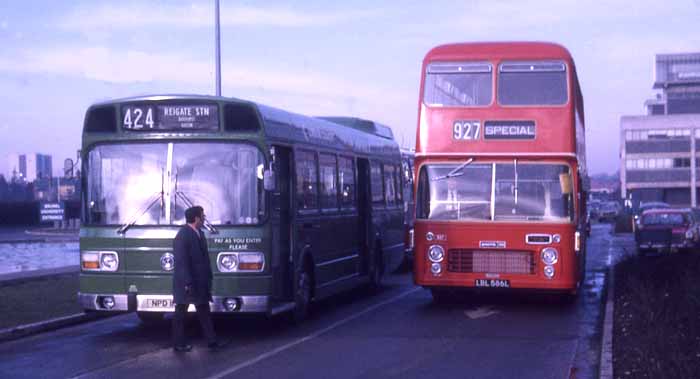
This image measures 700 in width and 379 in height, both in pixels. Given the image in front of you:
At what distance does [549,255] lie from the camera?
52.1 feet

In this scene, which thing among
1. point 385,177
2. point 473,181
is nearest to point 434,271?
point 473,181

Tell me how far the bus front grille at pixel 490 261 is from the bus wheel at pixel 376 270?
3430 mm

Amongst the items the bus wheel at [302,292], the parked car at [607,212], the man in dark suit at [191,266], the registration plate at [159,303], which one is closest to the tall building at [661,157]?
the parked car at [607,212]

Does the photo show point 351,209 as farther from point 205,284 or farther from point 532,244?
point 205,284

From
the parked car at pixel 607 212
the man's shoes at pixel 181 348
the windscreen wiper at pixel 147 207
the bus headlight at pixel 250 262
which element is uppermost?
the windscreen wiper at pixel 147 207

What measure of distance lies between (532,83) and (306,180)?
4124mm

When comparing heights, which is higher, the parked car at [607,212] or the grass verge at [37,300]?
the grass verge at [37,300]

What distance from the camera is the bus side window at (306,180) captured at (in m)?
14.6

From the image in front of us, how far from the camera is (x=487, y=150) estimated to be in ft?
53.3

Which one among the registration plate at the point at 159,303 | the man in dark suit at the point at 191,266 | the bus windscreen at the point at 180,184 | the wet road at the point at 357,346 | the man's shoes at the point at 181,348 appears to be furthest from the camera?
the bus windscreen at the point at 180,184

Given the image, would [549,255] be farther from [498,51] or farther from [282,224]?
[282,224]

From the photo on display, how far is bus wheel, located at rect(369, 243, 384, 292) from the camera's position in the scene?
19.7 m

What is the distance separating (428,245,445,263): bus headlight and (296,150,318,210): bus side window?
7.11 ft

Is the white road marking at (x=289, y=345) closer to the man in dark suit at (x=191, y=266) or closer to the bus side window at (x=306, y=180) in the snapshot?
the man in dark suit at (x=191, y=266)
